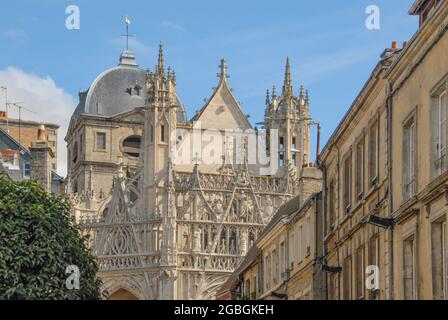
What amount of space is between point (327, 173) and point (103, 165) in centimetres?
8545

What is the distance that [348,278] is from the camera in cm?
3753

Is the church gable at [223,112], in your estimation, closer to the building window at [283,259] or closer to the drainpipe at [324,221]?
the building window at [283,259]

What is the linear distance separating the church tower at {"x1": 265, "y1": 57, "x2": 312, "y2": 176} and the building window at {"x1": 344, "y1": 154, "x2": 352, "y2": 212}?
6879 cm

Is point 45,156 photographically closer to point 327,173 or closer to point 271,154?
point 327,173

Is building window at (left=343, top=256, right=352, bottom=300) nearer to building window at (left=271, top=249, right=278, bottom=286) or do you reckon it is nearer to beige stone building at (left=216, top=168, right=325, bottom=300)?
beige stone building at (left=216, top=168, right=325, bottom=300)

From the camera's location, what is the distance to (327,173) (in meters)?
42.5

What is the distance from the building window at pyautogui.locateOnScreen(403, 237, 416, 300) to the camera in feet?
97.9

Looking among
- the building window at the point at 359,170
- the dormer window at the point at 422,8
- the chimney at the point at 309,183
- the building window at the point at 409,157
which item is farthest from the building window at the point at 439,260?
the chimney at the point at 309,183

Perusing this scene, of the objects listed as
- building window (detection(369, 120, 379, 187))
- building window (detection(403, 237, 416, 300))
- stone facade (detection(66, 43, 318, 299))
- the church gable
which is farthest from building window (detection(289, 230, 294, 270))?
the church gable
